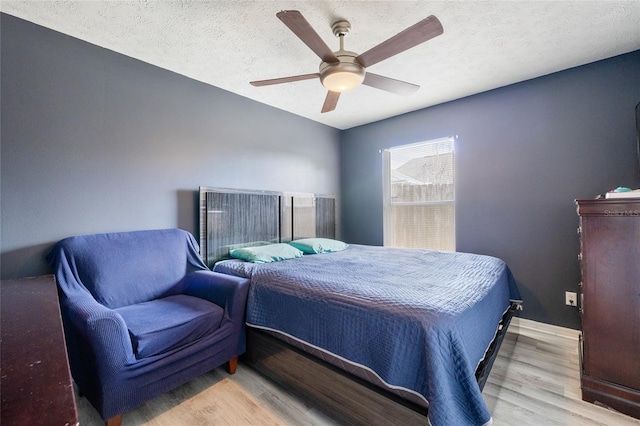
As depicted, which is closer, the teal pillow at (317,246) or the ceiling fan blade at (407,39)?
the ceiling fan blade at (407,39)

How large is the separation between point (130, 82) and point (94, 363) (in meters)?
2.17

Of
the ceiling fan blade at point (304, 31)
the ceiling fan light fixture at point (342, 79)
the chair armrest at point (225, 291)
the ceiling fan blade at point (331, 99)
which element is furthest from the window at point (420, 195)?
the chair armrest at point (225, 291)

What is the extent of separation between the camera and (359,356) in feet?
4.66

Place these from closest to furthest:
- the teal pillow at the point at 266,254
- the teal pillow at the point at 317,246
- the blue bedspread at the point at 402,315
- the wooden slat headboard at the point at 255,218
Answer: the blue bedspread at the point at 402,315 < the teal pillow at the point at 266,254 < the wooden slat headboard at the point at 255,218 < the teal pillow at the point at 317,246

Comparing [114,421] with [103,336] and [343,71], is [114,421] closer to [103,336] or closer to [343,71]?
[103,336]

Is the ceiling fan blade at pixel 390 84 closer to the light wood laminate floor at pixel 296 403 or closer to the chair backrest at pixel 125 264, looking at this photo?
the chair backrest at pixel 125 264

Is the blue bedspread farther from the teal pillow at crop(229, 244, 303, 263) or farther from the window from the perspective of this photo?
the window

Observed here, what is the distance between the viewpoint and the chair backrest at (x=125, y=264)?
74.1 inches

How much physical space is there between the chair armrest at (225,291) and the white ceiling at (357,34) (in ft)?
6.10

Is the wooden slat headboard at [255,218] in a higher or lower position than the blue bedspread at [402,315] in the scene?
higher

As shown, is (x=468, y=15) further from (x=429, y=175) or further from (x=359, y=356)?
(x=359, y=356)

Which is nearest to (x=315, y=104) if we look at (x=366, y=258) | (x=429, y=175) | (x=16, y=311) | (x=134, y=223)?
(x=429, y=175)

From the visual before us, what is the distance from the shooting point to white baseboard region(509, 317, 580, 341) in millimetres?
2576

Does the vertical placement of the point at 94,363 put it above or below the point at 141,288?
below
